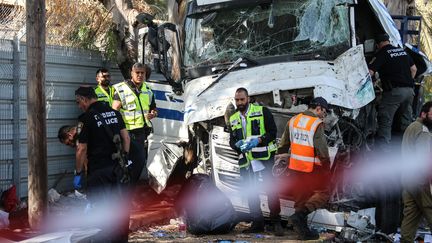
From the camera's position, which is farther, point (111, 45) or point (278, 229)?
point (111, 45)

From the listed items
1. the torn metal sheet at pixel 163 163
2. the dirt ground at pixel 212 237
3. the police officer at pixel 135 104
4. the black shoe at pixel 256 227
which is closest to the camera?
the dirt ground at pixel 212 237

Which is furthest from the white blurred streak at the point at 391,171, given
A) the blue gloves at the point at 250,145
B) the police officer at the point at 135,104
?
the police officer at the point at 135,104

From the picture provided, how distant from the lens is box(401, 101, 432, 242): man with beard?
743 centimetres

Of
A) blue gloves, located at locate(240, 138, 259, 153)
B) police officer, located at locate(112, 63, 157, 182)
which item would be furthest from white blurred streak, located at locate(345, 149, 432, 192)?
police officer, located at locate(112, 63, 157, 182)

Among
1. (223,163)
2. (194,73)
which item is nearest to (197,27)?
(194,73)

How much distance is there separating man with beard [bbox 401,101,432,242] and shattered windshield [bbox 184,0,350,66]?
1564 millimetres

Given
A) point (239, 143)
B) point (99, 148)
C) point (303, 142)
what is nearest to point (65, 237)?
point (99, 148)

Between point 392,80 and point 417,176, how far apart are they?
86.8 inches

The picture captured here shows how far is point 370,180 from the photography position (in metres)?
8.20

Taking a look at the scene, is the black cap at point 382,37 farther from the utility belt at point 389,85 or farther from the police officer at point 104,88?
the police officer at point 104,88

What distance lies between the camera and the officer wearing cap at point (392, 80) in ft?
30.3

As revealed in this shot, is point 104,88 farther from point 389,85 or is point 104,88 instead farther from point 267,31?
point 389,85

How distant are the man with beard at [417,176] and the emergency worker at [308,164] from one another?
2.94 ft

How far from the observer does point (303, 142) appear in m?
7.66
